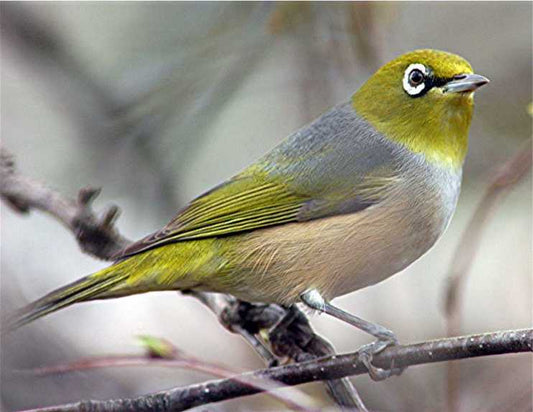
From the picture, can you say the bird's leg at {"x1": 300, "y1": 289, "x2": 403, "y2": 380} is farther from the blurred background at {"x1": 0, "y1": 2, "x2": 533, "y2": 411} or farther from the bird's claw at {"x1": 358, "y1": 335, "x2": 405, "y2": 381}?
the blurred background at {"x1": 0, "y1": 2, "x2": 533, "y2": 411}

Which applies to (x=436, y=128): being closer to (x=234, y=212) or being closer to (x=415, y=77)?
(x=415, y=77)

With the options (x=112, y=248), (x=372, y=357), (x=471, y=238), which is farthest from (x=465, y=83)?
(x=112, y=248)

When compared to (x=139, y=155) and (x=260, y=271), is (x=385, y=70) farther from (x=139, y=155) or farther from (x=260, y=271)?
(x=139, y=155)

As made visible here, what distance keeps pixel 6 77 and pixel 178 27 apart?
5.51 feet

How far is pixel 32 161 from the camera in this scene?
655cm

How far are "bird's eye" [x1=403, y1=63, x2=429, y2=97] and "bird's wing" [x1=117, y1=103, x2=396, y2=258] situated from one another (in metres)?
0.31

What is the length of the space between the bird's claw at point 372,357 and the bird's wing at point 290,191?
740 millimetres

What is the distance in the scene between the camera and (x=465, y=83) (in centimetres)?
351

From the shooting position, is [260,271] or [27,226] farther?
[27,226]

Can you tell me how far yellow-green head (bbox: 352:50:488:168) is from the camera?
3.62 meters

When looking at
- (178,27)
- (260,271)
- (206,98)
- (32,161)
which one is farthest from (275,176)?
(32,161)

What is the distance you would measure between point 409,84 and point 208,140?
9.72ft

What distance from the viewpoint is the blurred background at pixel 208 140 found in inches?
199

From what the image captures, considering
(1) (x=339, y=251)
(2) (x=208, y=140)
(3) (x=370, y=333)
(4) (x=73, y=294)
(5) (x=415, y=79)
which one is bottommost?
(3) (x=370, y=333)
